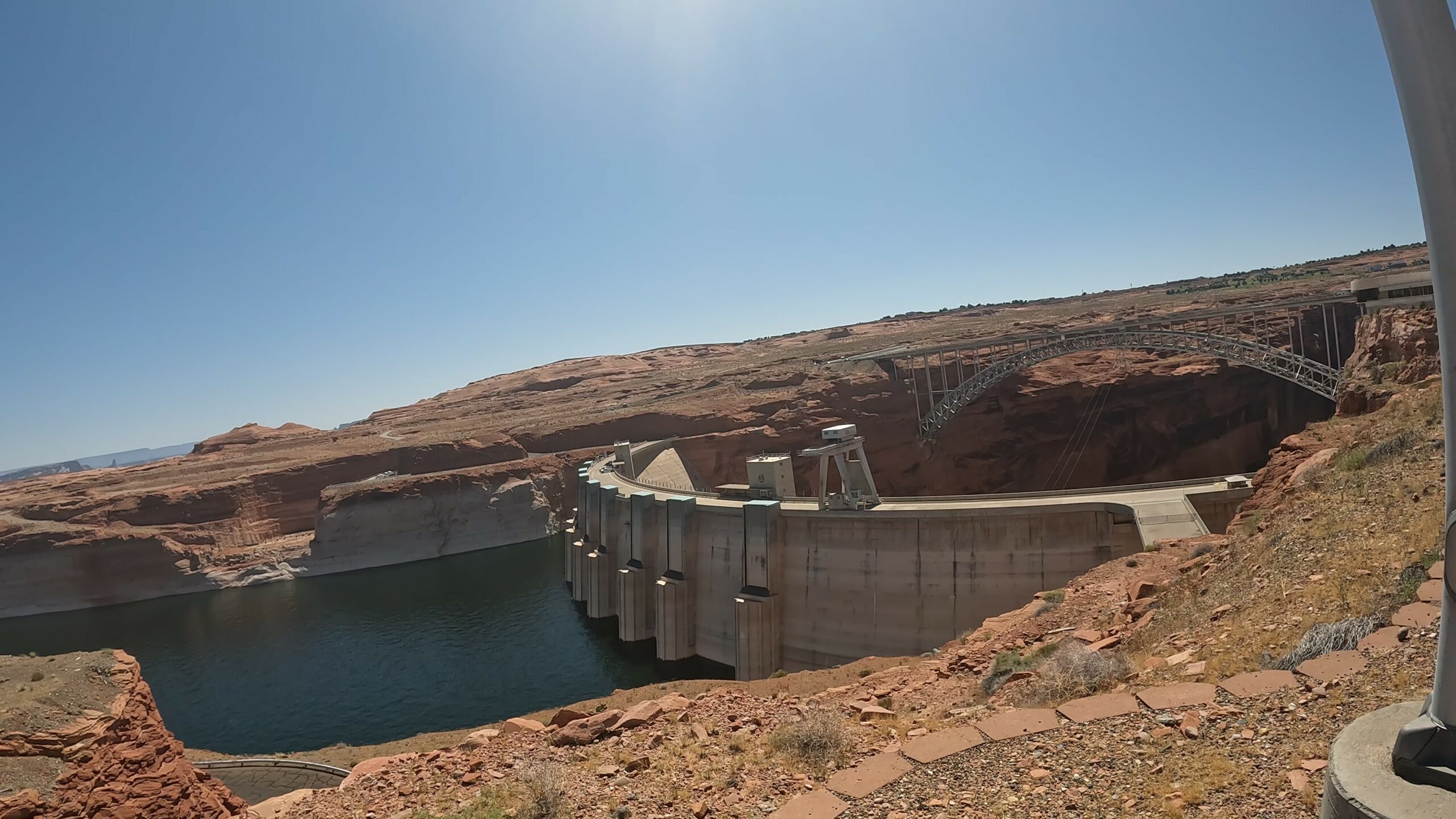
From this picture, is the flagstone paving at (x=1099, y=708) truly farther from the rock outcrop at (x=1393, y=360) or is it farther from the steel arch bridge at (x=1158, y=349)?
the steel arch bridge at (x=1158, y=349)

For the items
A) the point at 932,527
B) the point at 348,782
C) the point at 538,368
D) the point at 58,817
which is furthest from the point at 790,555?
the point at 538,368

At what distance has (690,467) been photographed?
2437 inches

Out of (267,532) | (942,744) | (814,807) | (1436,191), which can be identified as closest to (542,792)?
(814,807)

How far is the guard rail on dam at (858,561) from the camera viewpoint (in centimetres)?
2533

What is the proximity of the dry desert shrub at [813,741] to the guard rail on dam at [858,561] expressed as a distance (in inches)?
654

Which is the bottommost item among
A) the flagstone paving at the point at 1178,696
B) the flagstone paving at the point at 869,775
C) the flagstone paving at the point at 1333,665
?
the flagstone paving at the point at 869,775

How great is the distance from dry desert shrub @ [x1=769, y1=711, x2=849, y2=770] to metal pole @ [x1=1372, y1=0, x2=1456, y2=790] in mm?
6364

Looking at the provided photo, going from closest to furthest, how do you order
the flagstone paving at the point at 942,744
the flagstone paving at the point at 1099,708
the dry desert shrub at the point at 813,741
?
1. the flagstone paving at the point at 1099,708
2. the flagstone paving at the point at 942,744
3. the dry desert shrub at the point at 813,741

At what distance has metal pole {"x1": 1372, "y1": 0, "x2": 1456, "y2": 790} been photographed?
470 centimetres

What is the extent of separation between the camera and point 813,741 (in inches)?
403

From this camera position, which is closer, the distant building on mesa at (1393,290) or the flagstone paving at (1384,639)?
the distant building on mesa at (1393,290)

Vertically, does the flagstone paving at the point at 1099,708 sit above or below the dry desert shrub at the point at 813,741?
above

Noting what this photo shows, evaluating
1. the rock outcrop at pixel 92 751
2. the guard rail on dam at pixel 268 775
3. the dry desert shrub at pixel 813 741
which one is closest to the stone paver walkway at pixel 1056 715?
the dry desert shrub at pixel 813 741

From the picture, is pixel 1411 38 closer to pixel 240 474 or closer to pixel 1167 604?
pixel 1167 604
